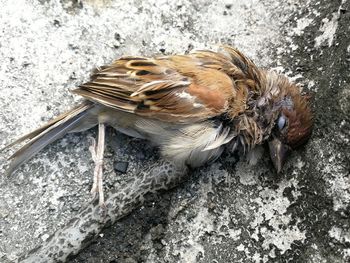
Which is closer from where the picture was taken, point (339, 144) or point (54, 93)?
point (339, 144)

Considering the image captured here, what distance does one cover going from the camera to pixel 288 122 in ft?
12.2

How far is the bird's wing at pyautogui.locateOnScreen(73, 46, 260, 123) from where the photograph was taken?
3.69 m

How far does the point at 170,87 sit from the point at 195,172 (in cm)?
61

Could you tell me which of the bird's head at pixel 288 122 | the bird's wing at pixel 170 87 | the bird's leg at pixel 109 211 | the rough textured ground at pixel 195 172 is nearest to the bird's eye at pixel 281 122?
the bird's head at pixel 288 122

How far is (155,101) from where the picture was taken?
12.2ft

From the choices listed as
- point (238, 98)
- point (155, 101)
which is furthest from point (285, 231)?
point (155, 101)

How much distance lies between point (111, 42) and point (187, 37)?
0.54 meters

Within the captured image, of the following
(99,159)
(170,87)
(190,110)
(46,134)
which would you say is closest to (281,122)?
(190,110)

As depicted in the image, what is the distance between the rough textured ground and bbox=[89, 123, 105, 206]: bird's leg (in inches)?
2.4

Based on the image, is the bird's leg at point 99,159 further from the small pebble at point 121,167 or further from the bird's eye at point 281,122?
the bird's eye at point 281,122

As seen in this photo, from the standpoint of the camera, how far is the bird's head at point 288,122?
367 centimetres

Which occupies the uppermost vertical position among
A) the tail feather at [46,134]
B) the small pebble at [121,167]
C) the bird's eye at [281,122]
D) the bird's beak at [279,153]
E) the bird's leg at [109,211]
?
the bird's eye at [281,122]

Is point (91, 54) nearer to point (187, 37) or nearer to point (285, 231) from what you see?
point (187, 37)

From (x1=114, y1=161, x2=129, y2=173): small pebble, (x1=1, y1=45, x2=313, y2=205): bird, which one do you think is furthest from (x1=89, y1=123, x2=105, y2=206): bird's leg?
(x1=114, y1=161, x2=129, y2=173): small pebble
